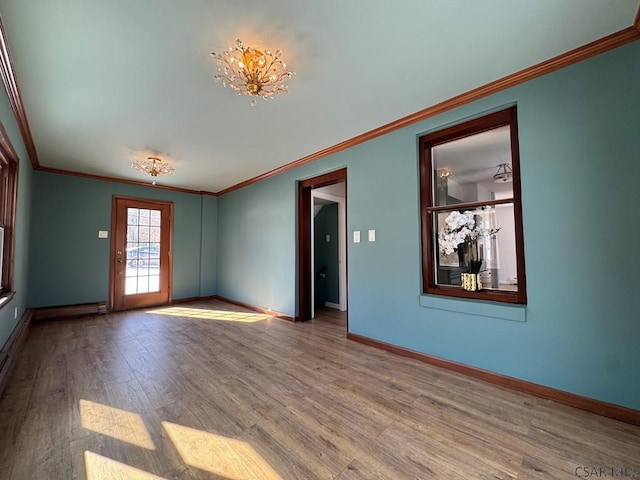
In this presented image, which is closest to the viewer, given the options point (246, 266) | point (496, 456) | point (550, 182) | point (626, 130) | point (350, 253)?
point (496, 456)

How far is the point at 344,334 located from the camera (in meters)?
3.61

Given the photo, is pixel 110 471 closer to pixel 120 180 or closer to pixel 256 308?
pixel 256 308

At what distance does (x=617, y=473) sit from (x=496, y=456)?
1.76ft

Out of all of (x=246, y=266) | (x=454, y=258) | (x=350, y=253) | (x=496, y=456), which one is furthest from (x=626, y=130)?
(x=246, y=266)

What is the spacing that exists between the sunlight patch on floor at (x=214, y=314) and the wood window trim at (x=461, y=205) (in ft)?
9.39

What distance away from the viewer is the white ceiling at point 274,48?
5.16 ft

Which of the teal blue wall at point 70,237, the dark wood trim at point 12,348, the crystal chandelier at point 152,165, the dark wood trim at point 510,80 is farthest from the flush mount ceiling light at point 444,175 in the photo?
the teal blue wall at point 70,237

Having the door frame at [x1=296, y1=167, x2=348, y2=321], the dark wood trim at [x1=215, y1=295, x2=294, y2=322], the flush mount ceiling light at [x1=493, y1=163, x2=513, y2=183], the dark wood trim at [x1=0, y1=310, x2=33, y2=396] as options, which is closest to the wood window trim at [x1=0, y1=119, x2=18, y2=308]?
the dark wood trim at [x1=0, y1=310, x2=33, y2=396]

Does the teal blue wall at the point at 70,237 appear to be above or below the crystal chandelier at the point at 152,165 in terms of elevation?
below

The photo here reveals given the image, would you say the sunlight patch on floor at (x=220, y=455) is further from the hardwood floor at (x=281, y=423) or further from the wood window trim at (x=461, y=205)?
the wood window trim at (x=461, y=205)

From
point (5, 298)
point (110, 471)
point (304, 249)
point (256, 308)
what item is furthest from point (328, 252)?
point (110, 471)

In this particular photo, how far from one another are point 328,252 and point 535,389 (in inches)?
155

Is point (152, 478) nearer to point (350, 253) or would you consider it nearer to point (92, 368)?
point (92, 368)

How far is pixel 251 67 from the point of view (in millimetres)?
1889
